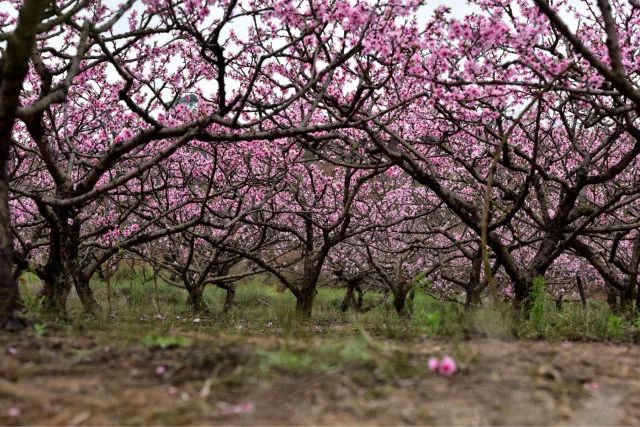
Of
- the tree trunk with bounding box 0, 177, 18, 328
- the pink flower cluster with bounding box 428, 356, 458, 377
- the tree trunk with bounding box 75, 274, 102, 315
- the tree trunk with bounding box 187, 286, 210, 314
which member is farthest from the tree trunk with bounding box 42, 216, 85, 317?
the pink flower cluster with bounding box 428, 356, 458, 377

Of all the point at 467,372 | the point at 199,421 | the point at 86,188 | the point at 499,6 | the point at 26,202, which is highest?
the point at 499,6

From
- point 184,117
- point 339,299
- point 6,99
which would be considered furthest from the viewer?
point 339,299

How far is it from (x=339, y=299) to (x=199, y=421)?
15976mm

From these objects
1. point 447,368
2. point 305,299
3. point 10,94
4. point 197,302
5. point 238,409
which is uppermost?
point 10,94

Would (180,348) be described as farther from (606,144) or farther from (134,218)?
(134,218)

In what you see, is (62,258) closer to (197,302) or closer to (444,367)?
(197,302)

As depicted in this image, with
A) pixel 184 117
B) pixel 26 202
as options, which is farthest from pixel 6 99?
pixel 26 202

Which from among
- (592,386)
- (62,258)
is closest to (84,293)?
(62,258)

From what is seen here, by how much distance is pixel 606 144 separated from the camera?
6.73 meters

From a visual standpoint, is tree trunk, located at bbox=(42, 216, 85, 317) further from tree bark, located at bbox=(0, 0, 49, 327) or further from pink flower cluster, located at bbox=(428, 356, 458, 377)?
pink flower cluster, located at bbox=(428, 356, 458, 377)

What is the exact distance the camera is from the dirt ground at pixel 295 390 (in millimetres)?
1865

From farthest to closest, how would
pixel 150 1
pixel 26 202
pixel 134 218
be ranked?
pixel 134 218 < pixel 26 202 < pixel 150 1

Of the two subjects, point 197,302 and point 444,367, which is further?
point 197,302

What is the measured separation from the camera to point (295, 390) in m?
2.10
